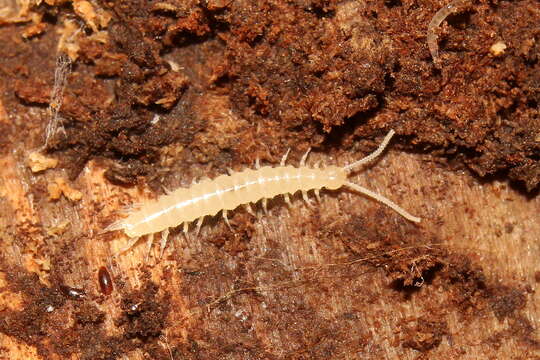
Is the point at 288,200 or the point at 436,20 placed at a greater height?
the point at 436,20

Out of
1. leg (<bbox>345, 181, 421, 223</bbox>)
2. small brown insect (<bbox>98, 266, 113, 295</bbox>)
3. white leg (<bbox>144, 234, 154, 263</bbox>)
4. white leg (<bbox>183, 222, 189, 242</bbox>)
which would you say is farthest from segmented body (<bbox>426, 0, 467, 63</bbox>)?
small brown insect (<bbox>98, 266, 113, 295</bbox>)

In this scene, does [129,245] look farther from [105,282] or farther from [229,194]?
[229,194]

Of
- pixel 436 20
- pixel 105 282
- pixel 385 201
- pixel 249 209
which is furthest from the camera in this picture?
pixel 249 209

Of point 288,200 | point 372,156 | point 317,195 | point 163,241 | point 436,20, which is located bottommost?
point 163,241

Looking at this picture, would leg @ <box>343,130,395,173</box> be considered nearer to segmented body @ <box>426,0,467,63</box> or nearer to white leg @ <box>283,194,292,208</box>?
white leg @ <box>283,194,292,208</box>

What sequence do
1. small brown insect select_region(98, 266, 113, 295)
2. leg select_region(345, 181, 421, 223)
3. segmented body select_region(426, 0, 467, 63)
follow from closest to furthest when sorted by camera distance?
segmented body select_region(426, 0, 467, 63)
small brown insect select_region(98, 266, 113, 295)
leg select_region(345, 181, 421, 223)

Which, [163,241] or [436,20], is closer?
[436,20]

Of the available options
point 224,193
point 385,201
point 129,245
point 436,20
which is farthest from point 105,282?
point 436,20
